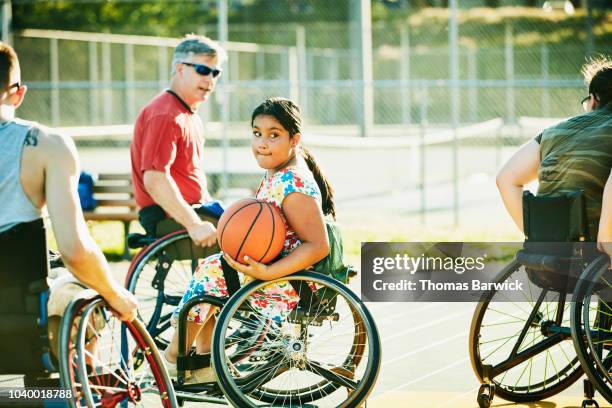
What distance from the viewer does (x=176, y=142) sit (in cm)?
594

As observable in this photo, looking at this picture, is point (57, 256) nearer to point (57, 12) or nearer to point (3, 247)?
point (3, 247)

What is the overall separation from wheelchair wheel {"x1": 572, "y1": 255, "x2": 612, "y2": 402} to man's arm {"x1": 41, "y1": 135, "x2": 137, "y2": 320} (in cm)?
→ 200

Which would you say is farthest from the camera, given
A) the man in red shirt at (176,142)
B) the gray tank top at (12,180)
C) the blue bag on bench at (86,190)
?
the blue bag on bench at (86,190)

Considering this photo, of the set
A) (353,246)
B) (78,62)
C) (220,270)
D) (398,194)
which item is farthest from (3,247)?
(78,62)

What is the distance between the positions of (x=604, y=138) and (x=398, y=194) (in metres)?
11.1

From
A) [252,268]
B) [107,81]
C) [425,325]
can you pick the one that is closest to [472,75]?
[107,81]

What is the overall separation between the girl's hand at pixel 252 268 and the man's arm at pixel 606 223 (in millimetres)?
1438

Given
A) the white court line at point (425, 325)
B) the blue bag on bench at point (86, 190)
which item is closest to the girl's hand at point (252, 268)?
the white court line at point (425, 325)

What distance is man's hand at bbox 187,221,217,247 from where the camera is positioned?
18.3 feet

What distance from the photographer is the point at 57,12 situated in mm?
34219

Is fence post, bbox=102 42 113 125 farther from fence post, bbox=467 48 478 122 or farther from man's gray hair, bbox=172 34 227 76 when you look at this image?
man's gray hair, bbox=172 34 227 76

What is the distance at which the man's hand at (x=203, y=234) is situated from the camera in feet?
18.3

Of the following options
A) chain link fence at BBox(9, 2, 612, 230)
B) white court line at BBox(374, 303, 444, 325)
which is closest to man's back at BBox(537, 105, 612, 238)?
white court line at BBox(374, 303, 444, 325)

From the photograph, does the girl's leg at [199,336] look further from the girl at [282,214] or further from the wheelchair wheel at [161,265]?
the wheelchair wheel at [161,265]
